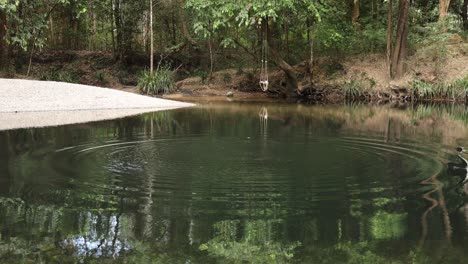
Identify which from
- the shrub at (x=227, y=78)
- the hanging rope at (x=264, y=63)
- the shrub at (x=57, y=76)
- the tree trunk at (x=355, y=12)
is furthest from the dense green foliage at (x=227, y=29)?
the shrub at (x=57, y=76)

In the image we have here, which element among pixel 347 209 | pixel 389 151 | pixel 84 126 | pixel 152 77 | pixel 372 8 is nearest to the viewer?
pixel 347 209

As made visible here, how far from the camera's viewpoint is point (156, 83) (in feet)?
75.8

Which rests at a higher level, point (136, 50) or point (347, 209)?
point (136, 50)

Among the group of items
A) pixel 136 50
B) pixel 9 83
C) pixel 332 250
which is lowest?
pixel 332 250

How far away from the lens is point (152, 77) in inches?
912

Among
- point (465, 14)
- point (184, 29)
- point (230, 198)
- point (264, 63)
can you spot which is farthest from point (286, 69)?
point (230, 198)

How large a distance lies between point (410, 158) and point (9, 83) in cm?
1429

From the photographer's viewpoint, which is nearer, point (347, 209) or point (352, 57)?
point (347, 209)

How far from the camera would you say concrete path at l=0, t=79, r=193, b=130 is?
14.5 meters

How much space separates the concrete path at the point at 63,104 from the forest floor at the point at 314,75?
3.97m

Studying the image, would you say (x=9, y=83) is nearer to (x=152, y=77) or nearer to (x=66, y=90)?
(x=66, y=90)

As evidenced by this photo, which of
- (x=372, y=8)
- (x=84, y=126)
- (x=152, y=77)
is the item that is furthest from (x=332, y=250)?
(x=372, y=8)

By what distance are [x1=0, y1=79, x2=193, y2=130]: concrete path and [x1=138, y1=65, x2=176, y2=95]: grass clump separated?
346 centimetres

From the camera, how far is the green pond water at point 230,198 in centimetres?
430
